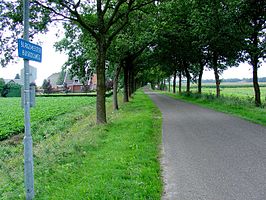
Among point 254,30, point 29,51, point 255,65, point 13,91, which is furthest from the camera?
point 13,91

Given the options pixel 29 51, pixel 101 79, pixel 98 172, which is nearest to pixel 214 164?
pixel 98 172

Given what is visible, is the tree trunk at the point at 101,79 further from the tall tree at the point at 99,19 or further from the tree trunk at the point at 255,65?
the tree trunk at the point at 255,65

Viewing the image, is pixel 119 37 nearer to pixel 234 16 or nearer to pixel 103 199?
pixel 234 16

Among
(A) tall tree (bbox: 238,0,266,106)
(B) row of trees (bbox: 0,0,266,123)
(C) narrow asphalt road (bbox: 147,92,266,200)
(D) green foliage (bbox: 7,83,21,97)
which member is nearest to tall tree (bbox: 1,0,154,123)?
(B) row of trees (bbox: 0,0,266,123)

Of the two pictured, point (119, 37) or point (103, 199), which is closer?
point (103, 199)

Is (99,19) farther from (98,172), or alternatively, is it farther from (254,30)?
(254,30)

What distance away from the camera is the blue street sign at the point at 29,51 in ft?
17.6

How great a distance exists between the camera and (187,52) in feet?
117

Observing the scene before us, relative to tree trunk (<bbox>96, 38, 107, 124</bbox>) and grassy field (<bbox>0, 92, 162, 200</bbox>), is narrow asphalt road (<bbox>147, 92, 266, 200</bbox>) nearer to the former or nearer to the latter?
grassy field (<bbox>0, 92, 162, 200</bbox>)

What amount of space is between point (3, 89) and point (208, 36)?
63.6m

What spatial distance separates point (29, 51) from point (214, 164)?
513 cm

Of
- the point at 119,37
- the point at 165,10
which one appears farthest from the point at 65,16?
the point at 119,37

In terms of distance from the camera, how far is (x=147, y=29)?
25641 millimetres

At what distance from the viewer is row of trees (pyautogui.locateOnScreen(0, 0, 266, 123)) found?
15.6 meters
